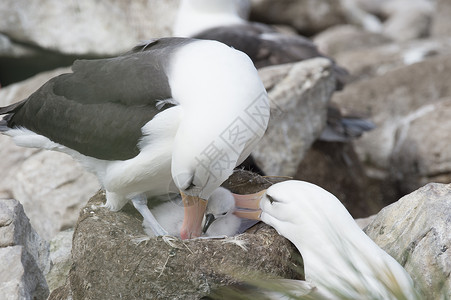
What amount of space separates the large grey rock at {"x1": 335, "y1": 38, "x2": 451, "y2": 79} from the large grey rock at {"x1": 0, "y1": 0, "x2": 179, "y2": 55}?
8.72ft

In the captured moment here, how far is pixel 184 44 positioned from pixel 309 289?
1.66 m

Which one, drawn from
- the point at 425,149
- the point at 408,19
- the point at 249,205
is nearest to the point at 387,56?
the point at 425,149

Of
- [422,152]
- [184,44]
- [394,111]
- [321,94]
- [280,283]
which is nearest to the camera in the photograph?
[280,283]

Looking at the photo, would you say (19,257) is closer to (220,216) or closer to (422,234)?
(220,216)

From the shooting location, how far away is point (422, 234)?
4.04 m

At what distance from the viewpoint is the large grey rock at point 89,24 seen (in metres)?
10.2

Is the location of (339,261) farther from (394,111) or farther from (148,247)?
(394,111)

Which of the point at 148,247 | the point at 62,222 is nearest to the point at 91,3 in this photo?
the point at 62,222

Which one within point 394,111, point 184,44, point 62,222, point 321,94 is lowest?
point 394,111

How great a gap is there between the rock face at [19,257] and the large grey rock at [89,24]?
5787 mm

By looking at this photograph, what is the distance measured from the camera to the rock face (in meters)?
4.38

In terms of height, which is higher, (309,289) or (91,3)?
(309,289)

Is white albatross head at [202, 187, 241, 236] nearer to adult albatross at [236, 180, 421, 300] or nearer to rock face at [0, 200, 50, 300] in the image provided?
adult albatross at [236, 180, 421, 300]

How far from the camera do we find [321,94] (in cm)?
694
